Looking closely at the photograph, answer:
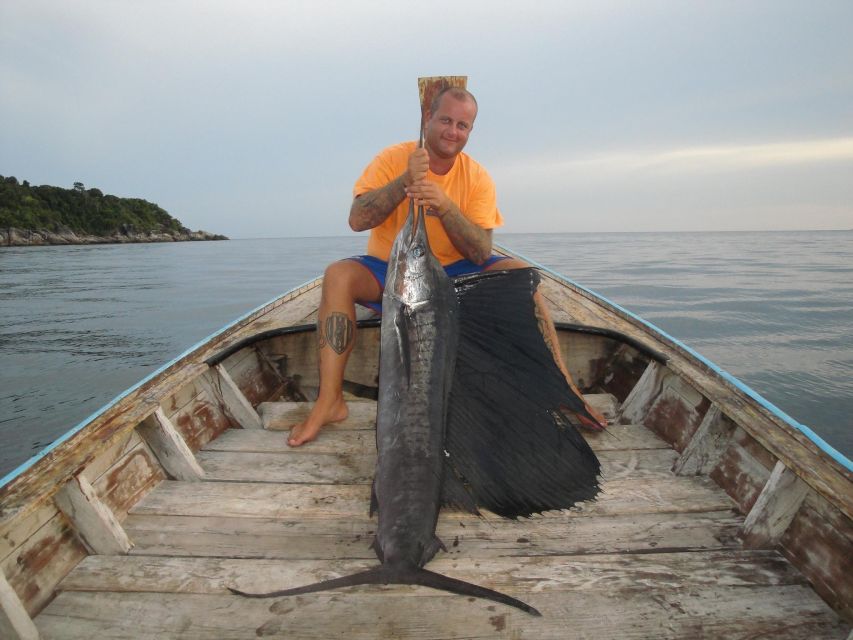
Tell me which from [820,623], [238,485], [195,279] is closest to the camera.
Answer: [820,623]

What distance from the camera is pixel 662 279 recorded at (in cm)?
1725

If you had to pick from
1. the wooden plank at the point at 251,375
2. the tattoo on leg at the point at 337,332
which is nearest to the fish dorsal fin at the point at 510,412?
the tattoo on leg at the point at 337,332

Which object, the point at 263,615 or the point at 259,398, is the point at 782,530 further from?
the point at 259,398

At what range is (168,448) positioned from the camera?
7.35ft

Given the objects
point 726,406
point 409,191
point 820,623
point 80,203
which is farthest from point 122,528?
point 80,203

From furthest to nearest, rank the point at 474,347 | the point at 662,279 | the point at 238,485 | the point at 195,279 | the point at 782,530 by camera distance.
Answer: the point at 195,279, the point at 662,279, the point at 238,485, the point at 474,347, the point at 782,530

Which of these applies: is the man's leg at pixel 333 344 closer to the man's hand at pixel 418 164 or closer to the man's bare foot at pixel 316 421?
the man's bare foot at pixel 316 421

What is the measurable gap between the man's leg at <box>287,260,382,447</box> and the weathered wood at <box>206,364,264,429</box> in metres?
0.35

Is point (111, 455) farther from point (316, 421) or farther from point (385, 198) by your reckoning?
point (385, 198)

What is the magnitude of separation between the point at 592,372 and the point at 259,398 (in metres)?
2.41

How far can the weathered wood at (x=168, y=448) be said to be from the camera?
→ 223cm

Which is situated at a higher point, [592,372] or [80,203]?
[80,203]

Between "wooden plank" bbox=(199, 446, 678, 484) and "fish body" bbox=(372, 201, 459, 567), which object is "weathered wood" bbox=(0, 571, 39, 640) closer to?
"wooden plank" bbox=(199, 446, 678, 484)

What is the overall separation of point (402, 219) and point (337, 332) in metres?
0.96
